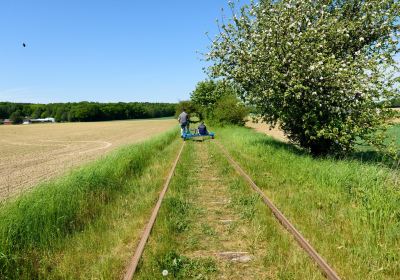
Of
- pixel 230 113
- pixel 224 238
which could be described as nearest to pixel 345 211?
pixel 224 238

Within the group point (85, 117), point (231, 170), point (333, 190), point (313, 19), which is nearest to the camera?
point (333, 190)

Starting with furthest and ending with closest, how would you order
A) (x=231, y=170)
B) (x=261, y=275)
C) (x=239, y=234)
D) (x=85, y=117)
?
(x=85, y=117), (x=231, y=170), (x=239, y=234), (x=261, y=275)

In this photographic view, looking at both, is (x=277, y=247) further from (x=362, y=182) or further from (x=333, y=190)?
(x=362, y=182)

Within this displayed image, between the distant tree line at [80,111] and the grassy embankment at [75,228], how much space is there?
154 m

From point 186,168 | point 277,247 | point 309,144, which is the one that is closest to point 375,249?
point 277,247

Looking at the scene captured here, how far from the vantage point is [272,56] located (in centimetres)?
1454

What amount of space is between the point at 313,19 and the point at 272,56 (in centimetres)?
227

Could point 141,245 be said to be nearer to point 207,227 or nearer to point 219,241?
point 219,241

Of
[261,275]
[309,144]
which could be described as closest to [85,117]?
[309,144]

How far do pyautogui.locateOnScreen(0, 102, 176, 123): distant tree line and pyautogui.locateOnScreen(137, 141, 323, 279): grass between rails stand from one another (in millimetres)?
155553

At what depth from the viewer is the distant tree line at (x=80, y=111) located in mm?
155750

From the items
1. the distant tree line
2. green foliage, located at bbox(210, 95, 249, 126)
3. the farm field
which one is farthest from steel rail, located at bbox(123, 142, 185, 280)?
the distant tree line

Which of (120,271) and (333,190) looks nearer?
(120,271)

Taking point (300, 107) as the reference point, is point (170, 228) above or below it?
below
